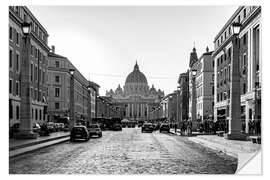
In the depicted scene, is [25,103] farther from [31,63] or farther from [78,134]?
[31,63]

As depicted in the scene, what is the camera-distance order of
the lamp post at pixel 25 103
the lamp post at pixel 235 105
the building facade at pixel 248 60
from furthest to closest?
the building facade at pixel 248 60 → the lamp post at pixel 25 103 → the lamp post at pixel 235 105

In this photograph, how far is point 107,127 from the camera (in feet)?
284

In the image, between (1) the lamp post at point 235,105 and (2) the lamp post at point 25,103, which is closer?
(1) the lamp post at point 235,105

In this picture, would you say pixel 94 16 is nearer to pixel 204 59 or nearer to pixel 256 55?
pixel 256 55

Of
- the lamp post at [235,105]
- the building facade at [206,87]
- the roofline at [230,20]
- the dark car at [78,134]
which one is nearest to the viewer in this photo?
the lamp post at [235,105]

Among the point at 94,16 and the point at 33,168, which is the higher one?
the point at 94,16

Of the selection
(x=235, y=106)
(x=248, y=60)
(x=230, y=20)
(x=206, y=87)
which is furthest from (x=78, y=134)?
(x=206, y=87)

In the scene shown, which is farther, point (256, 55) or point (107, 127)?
point (107, 127)

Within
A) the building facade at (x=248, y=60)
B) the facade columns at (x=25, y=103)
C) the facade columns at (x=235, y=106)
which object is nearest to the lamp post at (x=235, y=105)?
the facade columns at (x=235, y=106)

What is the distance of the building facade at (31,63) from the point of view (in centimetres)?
4262

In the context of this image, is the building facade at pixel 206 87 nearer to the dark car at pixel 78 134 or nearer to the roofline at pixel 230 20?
the roofline at pixel 230 20

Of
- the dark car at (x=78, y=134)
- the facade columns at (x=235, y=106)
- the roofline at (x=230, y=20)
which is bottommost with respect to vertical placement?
the dark car at (x=78, y=134)
